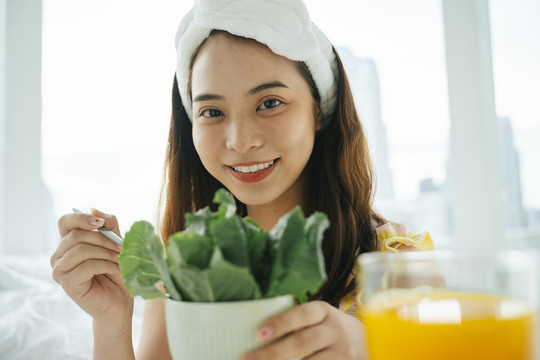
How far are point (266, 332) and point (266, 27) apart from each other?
77 centimetres

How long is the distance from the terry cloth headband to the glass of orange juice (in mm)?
758

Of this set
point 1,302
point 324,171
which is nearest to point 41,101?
point 1,302

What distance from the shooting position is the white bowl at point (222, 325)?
40 cm

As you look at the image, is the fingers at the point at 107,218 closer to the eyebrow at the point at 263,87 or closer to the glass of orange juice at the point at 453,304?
the eyebrow at the point at 263,87

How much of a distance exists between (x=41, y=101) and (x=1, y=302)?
61.8 inches

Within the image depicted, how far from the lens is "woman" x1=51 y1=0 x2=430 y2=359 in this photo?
33.9 inches

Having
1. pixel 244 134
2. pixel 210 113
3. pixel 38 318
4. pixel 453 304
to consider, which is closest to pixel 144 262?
pixel 453 304

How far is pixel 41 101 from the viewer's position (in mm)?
2637

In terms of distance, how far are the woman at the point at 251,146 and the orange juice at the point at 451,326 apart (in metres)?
0.53

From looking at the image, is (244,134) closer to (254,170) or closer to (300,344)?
A: (254,170)

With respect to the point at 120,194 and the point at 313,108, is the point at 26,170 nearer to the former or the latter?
the point at 120,194

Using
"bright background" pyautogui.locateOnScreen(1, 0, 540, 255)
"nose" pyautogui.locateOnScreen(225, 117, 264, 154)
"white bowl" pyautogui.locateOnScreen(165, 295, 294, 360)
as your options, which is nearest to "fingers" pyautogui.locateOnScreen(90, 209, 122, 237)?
"nose" pyautogui.locateOnScreen(225, 117, 264, 154)

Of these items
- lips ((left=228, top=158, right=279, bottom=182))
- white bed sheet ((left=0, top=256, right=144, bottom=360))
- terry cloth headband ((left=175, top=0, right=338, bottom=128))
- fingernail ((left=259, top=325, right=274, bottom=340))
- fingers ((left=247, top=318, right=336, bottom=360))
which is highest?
terry cloth headband ((left=175, top=0, right=338, bottom=128))

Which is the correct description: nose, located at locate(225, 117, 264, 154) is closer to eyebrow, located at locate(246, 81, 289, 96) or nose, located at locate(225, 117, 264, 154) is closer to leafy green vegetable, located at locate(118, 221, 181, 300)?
eyebrow, located at locate(246, 81, 289, 96)
